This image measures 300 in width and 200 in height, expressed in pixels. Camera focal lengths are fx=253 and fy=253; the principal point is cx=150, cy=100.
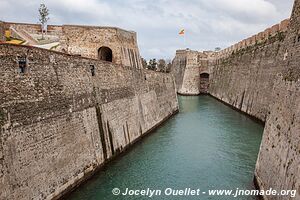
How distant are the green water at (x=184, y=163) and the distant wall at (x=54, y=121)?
78 centimetres

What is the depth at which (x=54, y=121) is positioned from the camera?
7.52m

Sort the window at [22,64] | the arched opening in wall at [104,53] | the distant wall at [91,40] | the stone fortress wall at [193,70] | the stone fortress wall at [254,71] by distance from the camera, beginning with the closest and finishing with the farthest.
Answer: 1. the window at [22,64]
2. the distant wall at [91,40]
3. the arched opening in wall at [104,53]
4. the stone fortress wall at [254,71]
5. the stone fortress wall at [193,70]

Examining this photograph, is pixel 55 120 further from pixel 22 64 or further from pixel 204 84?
pixel 204 84

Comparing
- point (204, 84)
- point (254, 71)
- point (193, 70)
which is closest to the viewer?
point (254, 71)

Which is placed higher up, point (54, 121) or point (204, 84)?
point (54, 121)

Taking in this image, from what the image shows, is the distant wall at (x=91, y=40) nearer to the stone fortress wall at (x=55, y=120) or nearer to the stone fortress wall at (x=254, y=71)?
the stone fortress wall at (x=55, y=120)

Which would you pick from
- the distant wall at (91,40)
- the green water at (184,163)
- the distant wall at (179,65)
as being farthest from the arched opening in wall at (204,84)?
the distant wall at (91,40)

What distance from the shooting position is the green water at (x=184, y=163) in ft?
27.8

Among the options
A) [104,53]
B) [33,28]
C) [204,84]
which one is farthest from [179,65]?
[33,28]

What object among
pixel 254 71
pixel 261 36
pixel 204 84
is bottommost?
pixel 204 84

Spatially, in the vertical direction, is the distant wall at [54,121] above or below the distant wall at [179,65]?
below

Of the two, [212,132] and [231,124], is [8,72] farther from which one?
[231,124]

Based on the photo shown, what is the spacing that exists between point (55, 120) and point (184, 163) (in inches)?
224

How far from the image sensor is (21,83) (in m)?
6.48
